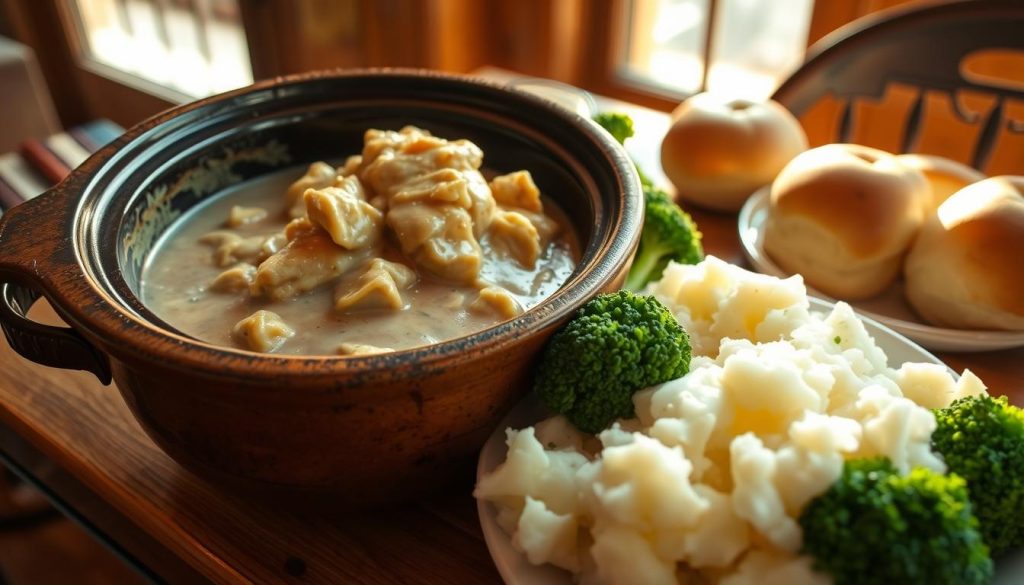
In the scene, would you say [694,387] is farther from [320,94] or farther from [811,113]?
[811,113]

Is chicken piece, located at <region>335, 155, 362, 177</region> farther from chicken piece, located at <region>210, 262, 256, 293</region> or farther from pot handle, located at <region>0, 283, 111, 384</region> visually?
pot handle, located at <region>0, 283, 111, 384</region>

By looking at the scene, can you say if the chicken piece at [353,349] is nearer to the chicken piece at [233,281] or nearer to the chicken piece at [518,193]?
the chicken piece at [233,281]

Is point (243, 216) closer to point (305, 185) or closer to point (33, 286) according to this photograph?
point (305, 185)

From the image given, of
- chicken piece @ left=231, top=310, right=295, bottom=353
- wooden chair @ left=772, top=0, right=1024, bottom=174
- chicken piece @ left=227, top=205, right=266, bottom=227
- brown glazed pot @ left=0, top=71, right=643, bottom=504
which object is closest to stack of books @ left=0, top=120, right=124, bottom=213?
chicken piece @ left=227, top=205, right=266, bottom=227

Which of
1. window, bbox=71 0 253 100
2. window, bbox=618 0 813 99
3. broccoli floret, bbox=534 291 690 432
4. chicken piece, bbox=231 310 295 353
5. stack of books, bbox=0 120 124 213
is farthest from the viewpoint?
window, bbox=71 0 253 100

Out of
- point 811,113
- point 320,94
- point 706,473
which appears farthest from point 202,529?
point 811,113

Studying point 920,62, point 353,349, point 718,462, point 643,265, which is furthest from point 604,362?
point 920,62

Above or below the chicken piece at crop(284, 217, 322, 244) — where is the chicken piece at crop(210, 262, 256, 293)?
below
